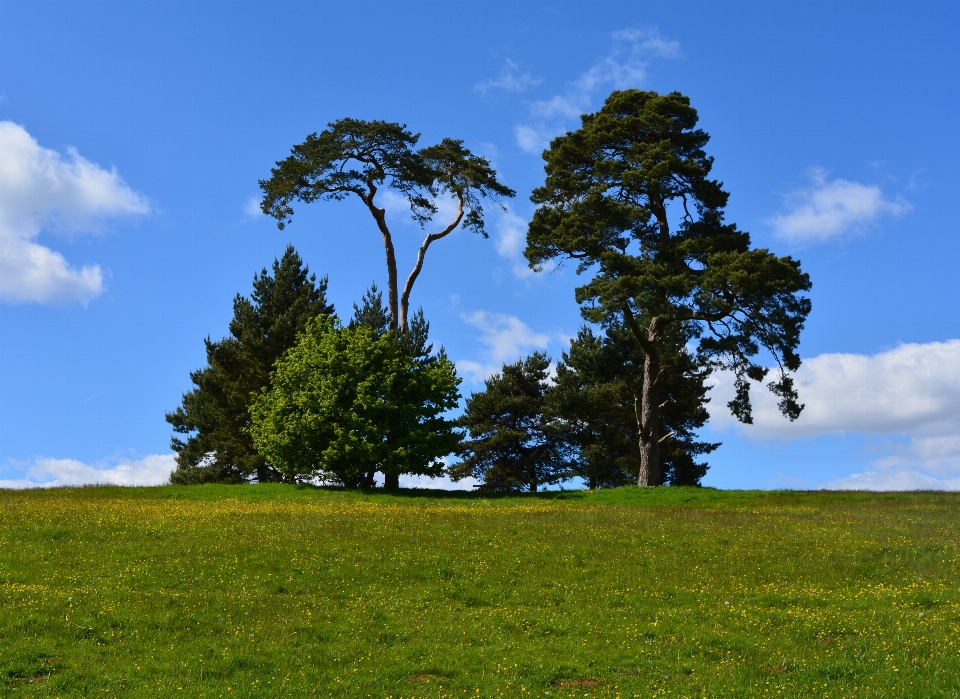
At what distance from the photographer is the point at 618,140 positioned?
163 feet

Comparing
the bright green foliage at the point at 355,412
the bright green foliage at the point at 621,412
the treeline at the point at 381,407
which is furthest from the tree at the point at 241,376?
the bright green foliage at the point at 621,412

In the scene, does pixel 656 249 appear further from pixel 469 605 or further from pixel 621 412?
pixel 469 605

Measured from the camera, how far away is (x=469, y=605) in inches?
763

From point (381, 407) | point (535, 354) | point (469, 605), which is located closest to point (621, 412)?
point (535, 354)

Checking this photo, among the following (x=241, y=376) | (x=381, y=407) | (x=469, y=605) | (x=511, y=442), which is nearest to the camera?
(x=469, y=605)

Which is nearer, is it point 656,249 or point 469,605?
point 469,605

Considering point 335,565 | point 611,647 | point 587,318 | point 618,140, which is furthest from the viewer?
point 618,140

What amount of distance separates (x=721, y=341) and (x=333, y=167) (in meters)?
26.3

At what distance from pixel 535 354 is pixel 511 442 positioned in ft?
23.1

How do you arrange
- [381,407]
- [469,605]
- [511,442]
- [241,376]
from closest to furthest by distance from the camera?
[469,605]
[381,407]
[241,376]
[511,442]

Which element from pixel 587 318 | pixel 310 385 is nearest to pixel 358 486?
pixel 310 385

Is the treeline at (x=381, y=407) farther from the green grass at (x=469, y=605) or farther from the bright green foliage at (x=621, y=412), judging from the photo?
the green grass at (x=469, y=605)

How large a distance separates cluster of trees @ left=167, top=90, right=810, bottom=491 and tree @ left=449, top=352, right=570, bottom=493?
141 mm

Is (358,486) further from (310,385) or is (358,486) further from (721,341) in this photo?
(721,341)
